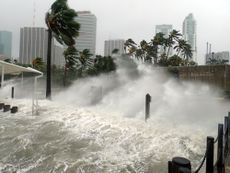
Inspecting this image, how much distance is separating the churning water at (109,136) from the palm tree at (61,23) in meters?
5.61

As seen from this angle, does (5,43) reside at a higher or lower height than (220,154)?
higher

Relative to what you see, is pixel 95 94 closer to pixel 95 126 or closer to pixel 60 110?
pixel 60 110

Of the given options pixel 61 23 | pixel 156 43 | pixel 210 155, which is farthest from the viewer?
pixel 156 43

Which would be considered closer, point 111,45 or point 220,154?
point 220,154

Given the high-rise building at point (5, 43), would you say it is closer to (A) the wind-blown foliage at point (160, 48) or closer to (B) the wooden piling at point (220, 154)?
(A) the wind-blown foliage at point (160, 48)

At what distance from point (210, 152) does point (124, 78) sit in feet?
71.1

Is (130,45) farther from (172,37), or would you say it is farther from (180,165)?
(180,165)

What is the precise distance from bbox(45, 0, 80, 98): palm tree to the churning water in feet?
18.4

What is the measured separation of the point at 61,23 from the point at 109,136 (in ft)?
43.1

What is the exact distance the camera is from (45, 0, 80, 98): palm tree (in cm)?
2181

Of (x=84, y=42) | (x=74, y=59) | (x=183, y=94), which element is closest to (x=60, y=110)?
(x=183, y=94)

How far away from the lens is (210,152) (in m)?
6.26

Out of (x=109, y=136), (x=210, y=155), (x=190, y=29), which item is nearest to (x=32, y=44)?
(x=190, y=29)

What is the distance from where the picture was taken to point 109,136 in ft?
37.3
